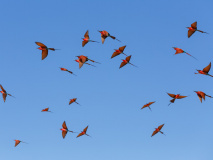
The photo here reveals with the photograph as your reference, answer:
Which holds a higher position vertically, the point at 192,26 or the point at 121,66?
the point at 192,26

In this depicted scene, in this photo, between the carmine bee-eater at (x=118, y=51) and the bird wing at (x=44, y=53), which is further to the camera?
the carmine bee-eater at (x=118, y=51)

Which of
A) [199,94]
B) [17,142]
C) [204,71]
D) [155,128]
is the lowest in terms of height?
[17,142]

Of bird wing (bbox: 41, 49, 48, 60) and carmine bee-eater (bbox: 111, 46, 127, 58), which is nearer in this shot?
bird wing (bbox: 41, 49, 48, 60)

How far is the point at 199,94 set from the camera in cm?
2750

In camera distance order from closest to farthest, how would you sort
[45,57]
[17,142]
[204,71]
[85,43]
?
1. [204,71]
2. [45,57]
3. [85,43]
4. [17,142]

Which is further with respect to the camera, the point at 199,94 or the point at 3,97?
the point at 3,97

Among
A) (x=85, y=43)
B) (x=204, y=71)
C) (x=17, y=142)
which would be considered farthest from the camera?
(x=17, y=142)

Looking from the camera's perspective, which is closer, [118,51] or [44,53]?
[44,53]

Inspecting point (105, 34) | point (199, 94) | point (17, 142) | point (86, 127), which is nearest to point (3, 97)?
point (17, 142)

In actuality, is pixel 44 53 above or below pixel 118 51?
below

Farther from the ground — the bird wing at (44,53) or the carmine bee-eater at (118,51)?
the carmine bee-eater at (118,51)

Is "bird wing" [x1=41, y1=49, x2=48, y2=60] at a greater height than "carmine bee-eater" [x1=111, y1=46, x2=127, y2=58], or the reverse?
"carmine bee-eater" [x1=111, y1=46, x2=127, y2=58]

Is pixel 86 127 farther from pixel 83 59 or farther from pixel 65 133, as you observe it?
pixel 83 59

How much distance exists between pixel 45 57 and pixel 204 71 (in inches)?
593
